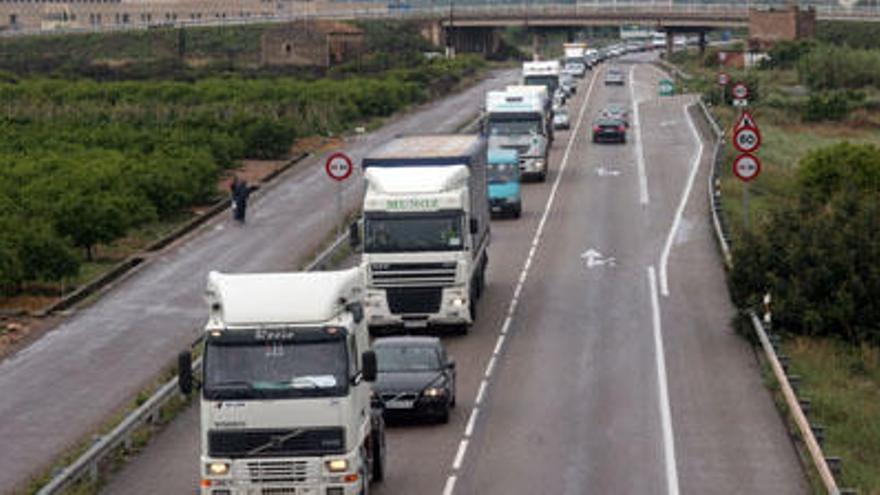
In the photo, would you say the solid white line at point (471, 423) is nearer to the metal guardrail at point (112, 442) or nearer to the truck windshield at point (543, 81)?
the metal guardrail at point (112, 442)

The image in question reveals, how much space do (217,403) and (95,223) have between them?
29.2 m

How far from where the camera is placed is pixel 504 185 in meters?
55.9

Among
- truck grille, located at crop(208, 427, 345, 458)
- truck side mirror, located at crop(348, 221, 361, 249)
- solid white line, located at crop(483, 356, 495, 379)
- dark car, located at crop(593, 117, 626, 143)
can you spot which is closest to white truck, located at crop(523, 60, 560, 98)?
dark car, located at crop(593, 117, 626, 143)

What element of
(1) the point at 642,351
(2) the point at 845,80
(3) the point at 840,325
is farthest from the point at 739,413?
(2) the point at 845,80

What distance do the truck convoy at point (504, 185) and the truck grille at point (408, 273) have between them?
1900 cm

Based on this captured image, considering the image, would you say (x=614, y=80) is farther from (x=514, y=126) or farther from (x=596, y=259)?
(x=596, y=259)

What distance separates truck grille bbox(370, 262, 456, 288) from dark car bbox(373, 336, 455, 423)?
22.2 feet

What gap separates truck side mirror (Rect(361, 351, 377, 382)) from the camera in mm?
22125

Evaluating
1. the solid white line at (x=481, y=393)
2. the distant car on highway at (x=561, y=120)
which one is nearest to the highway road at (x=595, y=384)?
the solid white line at (x=481, y=393)

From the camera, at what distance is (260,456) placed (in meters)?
21.2

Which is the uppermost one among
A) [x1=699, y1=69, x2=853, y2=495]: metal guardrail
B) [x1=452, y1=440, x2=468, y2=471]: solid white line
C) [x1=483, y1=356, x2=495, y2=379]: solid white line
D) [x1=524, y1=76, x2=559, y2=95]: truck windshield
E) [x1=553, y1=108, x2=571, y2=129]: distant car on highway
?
[x1=524, y1=76, x2=559, y2=95]: truck windshield

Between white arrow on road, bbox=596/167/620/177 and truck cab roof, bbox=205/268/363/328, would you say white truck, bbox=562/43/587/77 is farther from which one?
truck cab roof, bbox=205/268/363/328

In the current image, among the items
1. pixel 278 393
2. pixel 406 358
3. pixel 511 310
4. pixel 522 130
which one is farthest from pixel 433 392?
pixel 522 130

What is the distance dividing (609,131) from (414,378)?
174ft
